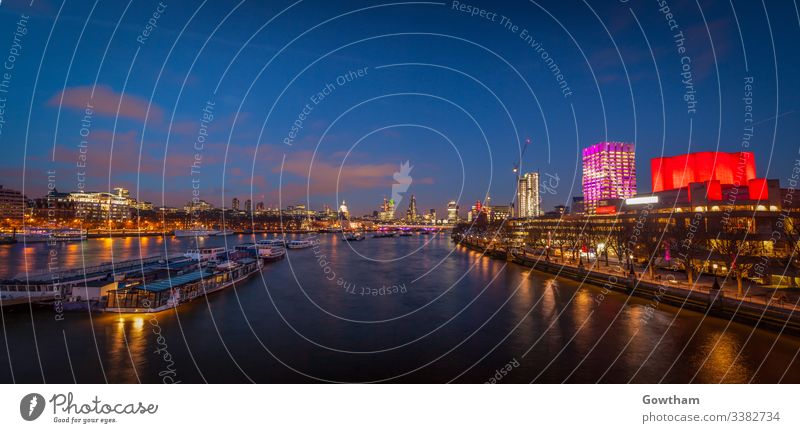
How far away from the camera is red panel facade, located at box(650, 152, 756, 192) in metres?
38.2

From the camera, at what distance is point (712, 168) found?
39.5 metres

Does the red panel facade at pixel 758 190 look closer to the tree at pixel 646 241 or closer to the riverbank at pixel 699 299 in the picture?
the tree at pixel 646 241

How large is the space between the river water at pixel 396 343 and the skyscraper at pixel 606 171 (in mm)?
85315

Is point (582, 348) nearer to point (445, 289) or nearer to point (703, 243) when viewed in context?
point (445, 289)

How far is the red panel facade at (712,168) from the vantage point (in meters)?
38.2

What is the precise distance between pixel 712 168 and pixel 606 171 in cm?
5846

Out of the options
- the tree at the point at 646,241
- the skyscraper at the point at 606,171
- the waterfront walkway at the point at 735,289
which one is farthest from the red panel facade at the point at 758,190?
the skyscraper at the point at 606,171

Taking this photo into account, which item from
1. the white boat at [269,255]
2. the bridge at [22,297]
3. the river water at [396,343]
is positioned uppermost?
the bridge at [22,297]

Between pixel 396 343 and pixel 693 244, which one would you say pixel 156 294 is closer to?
pixel 396 343

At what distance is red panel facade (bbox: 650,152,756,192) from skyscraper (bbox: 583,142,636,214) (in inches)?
2105

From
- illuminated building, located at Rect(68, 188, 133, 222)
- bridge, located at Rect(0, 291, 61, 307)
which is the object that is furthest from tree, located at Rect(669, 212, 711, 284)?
illuminated building, located at Rect(68, 188, 133, 222)

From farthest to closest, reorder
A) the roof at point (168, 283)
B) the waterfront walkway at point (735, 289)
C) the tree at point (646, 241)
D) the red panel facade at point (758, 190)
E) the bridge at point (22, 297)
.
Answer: the red panel facade at point (758, 190) → the tree at point (646, 241) → the roof at point (168, 283) → the bridge at point (22, 297) → the waterfront walkway at point (735, 289)

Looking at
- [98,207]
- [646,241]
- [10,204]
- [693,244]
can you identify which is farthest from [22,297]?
[98,207]

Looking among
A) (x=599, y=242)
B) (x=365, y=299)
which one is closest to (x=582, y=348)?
(x=365, y=299)
